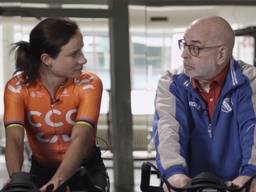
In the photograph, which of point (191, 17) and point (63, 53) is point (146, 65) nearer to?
point (191, 17)

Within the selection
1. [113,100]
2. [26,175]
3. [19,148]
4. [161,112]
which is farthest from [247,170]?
[113,100]

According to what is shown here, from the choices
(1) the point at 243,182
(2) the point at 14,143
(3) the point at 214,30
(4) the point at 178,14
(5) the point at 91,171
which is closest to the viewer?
Result: (1) the point at 243,182

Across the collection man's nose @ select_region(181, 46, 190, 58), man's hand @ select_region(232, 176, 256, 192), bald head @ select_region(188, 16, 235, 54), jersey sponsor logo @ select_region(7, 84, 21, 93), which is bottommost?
man's hand @ select_region(232, 176, 256, 192)

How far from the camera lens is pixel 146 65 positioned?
5.74 m

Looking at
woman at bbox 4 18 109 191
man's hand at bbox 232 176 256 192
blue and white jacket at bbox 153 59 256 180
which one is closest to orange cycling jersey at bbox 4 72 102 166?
woman at bbox 4 18 109 191

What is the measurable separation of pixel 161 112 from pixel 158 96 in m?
0.08

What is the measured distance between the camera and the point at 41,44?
1952 millimetres

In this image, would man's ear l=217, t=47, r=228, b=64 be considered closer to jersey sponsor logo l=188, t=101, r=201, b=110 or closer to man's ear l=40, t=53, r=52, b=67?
jersey sponsor logo l=188, t=101, r=201, b=110

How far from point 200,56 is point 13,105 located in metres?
0.75

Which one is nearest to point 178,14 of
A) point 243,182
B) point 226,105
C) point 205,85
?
point 205,85

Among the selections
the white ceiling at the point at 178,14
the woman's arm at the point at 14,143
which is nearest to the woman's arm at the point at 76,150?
the woman's arm at the point at 14,143

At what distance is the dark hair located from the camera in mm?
1909

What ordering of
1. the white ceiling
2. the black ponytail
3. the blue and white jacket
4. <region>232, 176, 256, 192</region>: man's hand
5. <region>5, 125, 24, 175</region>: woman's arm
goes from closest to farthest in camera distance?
<region>232, 176, 256, 192</region>: man's hand < the blue and white jacket < <region>5, 125, 24, 175</region>: woman's arm < the black ponytail < the white ceiling

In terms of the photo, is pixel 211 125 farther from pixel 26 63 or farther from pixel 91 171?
pixel 26 63
